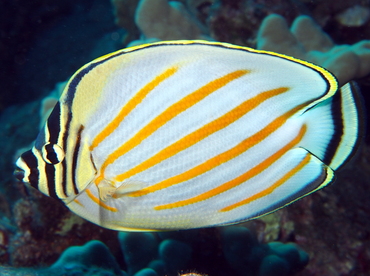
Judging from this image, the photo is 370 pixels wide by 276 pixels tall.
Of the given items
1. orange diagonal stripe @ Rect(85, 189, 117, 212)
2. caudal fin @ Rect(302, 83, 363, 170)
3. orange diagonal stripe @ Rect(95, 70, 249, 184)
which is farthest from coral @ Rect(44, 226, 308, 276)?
caudal fin @ Rect(302, 83, 363, 170)

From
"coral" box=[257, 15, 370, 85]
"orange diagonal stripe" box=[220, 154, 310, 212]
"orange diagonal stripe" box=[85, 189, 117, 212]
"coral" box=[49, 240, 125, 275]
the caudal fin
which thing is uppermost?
the caudal fin

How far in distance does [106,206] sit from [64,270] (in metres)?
1.32

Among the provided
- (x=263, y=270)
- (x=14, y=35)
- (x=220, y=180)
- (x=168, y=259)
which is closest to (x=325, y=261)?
(x=263, y=270)

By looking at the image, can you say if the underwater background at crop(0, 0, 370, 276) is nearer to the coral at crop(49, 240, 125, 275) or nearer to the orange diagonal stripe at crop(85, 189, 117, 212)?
the coral at crop(49, 240, 125, 275)

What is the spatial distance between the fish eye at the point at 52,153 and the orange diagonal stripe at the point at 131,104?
129 millimetres

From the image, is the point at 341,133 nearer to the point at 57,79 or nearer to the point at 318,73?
the point at 318,73

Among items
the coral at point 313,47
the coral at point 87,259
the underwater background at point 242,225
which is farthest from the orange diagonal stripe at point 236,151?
the coral at point 313,47

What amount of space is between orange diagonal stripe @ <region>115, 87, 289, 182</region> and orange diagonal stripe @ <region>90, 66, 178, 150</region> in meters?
0.20

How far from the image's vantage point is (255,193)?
1.31 m

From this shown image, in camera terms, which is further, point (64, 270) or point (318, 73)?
point (64, 270)

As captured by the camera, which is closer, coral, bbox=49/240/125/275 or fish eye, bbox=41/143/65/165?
fish eye, bbox=41/143/65/165

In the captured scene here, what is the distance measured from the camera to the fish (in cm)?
121

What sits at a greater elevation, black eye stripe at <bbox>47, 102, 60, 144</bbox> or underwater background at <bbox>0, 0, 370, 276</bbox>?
black eye stripe at <bbox>47, 102, 60, 144</bbox>

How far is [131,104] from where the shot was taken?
1.23 m
